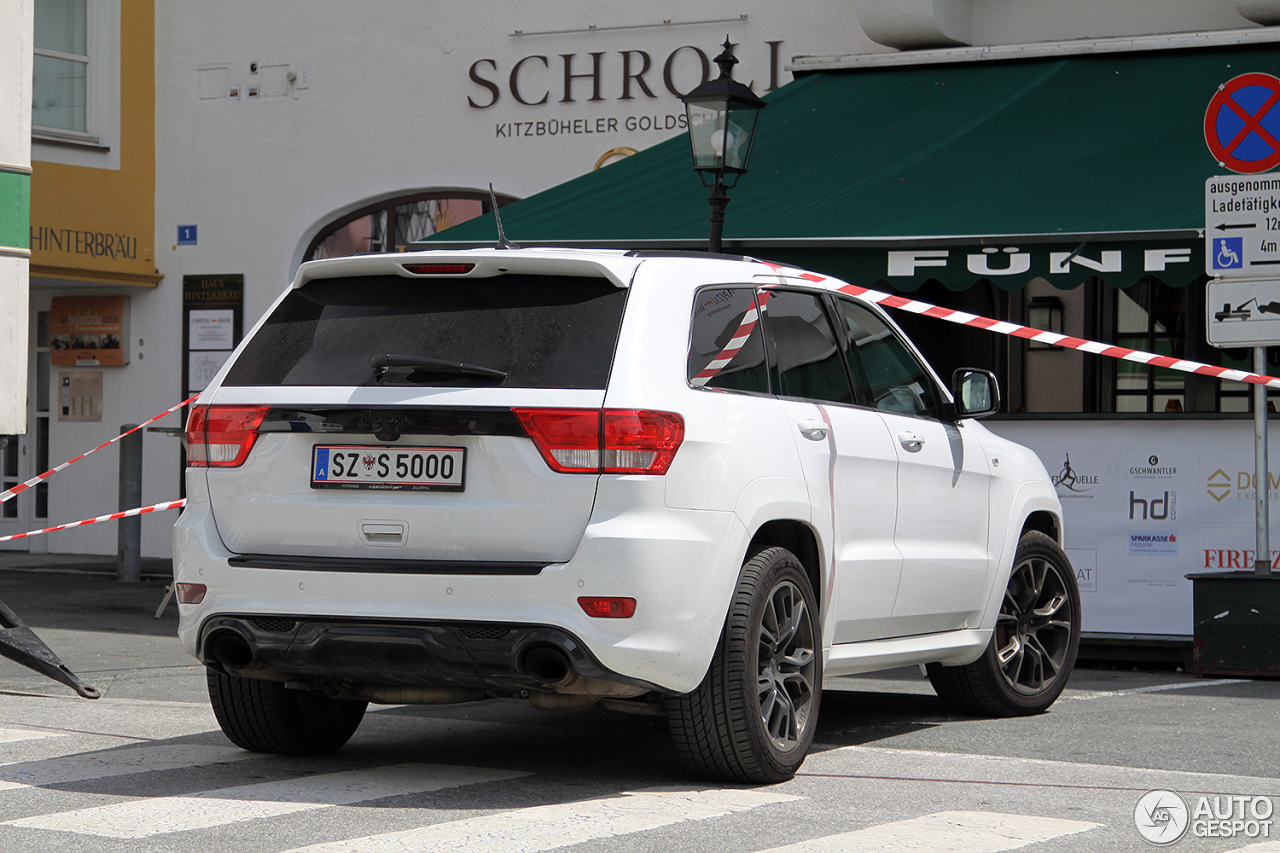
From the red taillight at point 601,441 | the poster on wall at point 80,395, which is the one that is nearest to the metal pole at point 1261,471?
the red taillight at point 601,441

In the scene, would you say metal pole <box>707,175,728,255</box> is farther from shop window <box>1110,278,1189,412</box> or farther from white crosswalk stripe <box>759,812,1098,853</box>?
white crosswalk stripe <box>759,812,1098,853</box>

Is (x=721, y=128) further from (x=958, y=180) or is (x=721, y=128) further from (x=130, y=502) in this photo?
(x=130, y=502)

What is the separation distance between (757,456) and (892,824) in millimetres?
1282

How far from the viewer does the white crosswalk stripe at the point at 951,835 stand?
4.91 m

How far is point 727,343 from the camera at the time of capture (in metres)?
6.09

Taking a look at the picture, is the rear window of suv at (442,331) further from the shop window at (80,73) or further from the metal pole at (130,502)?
the shop window at (80,73)

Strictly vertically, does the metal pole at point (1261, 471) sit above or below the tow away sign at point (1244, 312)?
below

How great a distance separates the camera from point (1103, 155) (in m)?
11.4

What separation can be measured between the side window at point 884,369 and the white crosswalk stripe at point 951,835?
2.05 meters

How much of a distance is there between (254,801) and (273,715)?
0.85 m

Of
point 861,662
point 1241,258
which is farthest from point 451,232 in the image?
point 861,662

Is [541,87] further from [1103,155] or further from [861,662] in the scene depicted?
[861,662]

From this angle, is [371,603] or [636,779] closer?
[371,603]

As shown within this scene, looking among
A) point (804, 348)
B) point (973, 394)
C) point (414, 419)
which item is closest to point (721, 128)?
point (973, 394)
